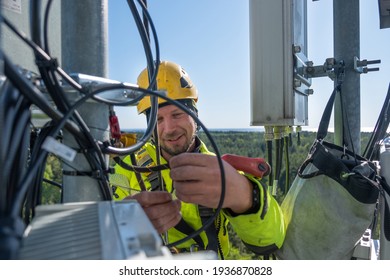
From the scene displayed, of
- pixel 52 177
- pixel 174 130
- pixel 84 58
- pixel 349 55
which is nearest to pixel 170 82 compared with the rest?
pixel 174 130

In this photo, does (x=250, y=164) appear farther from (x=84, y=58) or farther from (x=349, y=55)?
(x=349, y=55)

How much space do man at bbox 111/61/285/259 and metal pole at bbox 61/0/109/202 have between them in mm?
150

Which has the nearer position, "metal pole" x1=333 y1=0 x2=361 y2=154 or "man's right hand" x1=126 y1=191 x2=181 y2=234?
"man's right hand" x1=126 y1=191 x2=181 y2=234

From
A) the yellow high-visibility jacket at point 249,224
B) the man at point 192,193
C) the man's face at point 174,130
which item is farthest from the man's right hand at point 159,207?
the man's face at point 174,130

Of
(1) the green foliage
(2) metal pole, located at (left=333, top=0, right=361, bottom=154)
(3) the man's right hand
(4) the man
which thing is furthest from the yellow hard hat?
(3) the man's right hand

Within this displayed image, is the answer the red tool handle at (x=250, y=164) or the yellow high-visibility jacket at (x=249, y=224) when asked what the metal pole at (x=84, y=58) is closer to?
the yellow high-visibility jacket at (x=249, y=224)

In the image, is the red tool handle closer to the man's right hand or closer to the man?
the man

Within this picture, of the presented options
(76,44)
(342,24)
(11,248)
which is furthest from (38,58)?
(342,24)

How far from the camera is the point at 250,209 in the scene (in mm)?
1118

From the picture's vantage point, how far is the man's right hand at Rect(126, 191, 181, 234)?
847mm

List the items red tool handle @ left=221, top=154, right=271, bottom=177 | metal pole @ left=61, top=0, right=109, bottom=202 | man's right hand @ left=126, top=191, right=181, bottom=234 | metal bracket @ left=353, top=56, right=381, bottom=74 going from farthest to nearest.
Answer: metal bracket @ left=353, top=56, right=381, bottom=74 < red tool handle @ left=221, top=154, right=271, bottom=177 < man's right hand @ left=126, top=191, right=181, bottom=234 < metal pole @ left=61, top=0, right=109, bottom=202

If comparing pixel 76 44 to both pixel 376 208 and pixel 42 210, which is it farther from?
pixel 376 208

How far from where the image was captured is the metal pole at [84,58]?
27.2 inches

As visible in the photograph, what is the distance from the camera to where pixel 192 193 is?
36.2 inches
